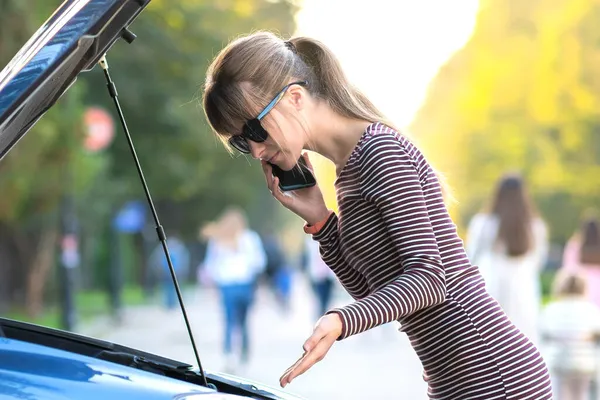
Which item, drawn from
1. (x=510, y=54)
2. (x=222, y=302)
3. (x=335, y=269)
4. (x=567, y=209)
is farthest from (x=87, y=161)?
(x=567, y=209)

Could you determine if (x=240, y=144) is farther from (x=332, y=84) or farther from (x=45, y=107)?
(x=45, y=107)

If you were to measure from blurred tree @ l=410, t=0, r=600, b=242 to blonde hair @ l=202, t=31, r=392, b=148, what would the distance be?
1223 inches

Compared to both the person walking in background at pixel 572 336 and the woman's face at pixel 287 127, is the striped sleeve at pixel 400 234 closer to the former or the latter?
the woman's face at pixel 287 127

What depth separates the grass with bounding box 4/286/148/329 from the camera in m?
22.6

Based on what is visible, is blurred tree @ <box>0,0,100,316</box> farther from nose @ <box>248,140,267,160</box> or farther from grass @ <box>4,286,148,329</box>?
nose @ <box>248,140,267,160</box>

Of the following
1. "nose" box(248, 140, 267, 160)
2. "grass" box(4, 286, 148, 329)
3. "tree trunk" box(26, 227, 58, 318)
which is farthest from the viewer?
"tree trunk" box(26, 227, 58, 318)

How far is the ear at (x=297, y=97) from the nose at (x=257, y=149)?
112 millimetres

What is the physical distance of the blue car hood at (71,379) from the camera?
6.40ft

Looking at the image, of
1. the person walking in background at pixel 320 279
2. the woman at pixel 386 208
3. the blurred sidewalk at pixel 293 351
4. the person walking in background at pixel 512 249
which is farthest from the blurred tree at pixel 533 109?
the woman at pixel 386 208

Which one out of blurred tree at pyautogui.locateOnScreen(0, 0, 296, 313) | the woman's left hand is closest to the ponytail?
the woman's left hand

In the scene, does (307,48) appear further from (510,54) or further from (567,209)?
(567,209)

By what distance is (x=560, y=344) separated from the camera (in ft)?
27.5

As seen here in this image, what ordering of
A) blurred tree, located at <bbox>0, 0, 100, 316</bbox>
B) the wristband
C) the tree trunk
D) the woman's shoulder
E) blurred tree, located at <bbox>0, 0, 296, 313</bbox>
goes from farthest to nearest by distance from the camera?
the tree trunk, blurred tree, located at <bbox>0, 0, 296, 313</bbox>, blurred tree, located at <bbox>0, 0, 100, 316</bbox>, the wristband, the woman's shoulder

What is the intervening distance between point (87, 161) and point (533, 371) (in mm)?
18332
